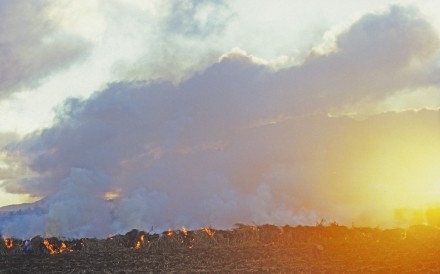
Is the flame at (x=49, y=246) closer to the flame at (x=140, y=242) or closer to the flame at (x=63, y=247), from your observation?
the flame at (x=63, y=247)

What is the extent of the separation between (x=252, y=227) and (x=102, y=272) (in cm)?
4249

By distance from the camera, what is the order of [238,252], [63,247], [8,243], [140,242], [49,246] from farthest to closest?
[140,242]
[63,247]
[49,246]
[8,243]
[238,252]

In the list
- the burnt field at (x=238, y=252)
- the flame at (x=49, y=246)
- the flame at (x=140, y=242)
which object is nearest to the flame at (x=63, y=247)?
the burnt field at (x=238, y=252)

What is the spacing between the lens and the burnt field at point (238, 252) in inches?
2282

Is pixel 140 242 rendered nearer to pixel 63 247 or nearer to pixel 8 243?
pixel 63 247

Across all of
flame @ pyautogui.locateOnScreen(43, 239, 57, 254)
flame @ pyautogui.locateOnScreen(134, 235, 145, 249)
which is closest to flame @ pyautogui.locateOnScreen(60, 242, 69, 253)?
flame @ pyautogui.locateOnScreen(43, 239, 57, 254)

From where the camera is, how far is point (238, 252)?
74.4 m

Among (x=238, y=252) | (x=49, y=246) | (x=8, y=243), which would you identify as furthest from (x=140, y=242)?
(x=8, y=243)

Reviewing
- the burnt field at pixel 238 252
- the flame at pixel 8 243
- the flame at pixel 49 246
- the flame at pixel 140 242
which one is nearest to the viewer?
the burnt field at pixel 238 252

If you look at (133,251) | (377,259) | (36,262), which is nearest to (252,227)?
(133,251)

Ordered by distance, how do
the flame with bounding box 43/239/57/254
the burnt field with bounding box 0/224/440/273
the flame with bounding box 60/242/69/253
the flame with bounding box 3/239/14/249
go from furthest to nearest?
the flame with bounding box 60/242/69/253
the flame with bounding box 43/239/57/254
the flame with bounding box 3/239/14/249
the burnt field with bounding box 0/224/440/273

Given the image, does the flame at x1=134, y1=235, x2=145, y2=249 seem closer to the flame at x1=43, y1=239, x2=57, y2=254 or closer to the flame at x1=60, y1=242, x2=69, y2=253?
the flame at x1=60, y1=242, x2=69, y2=253

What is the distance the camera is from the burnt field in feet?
190

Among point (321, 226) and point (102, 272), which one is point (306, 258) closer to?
point (102, 272)
